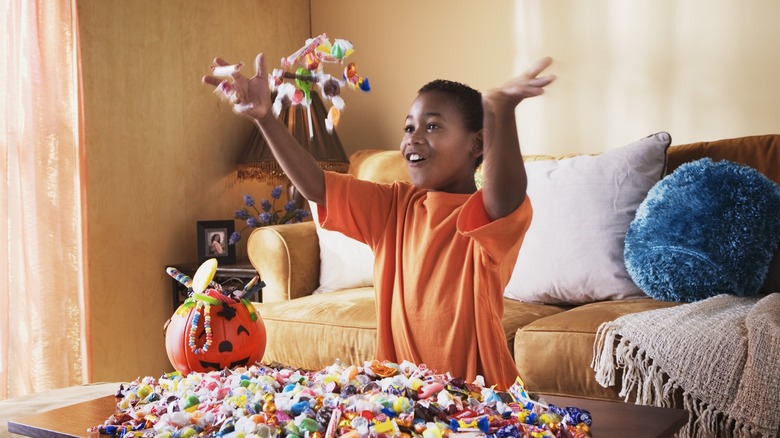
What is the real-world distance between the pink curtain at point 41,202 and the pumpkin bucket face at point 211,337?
145 centimetres

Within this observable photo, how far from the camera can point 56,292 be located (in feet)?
8.50

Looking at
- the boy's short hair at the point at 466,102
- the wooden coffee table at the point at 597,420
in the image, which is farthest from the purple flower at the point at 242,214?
the wooden coffee table at the point at 597,420

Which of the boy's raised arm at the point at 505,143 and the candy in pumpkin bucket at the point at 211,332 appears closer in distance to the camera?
the boy's raised arm at the point at 505,143

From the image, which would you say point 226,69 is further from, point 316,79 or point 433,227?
point 433,227

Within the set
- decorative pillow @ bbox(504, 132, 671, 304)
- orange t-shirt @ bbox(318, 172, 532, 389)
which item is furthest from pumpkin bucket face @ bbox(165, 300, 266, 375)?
decorative pillow @ bbox(504, 132, 671, 304)

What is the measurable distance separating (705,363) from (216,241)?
6.48 ft

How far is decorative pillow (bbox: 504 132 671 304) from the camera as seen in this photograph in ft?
7.13

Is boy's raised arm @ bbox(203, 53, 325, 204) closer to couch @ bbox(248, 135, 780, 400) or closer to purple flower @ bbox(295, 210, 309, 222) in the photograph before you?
couch @ bbox(248, 135, 780, 400)

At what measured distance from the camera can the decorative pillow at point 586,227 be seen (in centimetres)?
217

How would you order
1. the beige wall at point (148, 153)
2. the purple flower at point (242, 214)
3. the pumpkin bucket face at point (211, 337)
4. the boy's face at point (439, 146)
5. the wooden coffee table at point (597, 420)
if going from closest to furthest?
the wooden coffee table at point (597, 420) < the pumpkin bucket face at point (211, 337) < the boy's face at point (439, 146) < the beige wall at point (148, 153) < the purple flower at point (242, 214)

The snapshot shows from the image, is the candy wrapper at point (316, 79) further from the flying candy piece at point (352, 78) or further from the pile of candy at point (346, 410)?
the pile of candy at point (346, 410)

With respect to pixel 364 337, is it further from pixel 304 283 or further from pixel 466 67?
pixel 466 67

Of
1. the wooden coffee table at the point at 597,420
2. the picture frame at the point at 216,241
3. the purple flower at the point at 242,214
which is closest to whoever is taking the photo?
the wooden coffee table at the point at 597,420

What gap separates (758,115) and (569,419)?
206 centimetres
